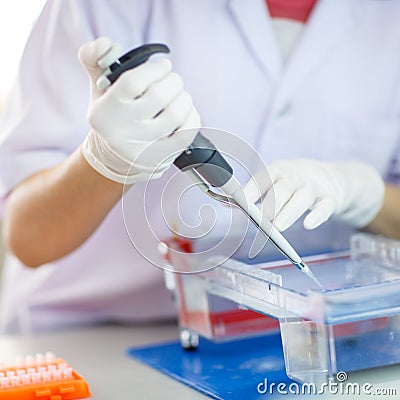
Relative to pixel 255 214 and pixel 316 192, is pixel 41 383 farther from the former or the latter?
pixel 316 192

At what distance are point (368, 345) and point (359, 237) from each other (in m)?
0.28

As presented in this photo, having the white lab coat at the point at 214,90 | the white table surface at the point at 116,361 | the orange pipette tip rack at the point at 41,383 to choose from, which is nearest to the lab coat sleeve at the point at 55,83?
the white lab coat at the point at 214,90

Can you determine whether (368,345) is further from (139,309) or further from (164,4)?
(164,4)

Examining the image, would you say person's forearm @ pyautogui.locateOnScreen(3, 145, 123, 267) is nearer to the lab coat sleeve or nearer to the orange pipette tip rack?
the lab coat sleeve

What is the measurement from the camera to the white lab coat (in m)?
1.51

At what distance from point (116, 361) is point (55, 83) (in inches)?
20.5

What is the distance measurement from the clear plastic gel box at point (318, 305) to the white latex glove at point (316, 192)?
8 cm

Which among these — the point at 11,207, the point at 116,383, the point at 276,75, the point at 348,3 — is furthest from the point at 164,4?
the point at 116,383

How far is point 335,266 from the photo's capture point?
4.22 ft

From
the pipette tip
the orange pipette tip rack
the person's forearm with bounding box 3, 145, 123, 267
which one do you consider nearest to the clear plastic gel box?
the pipette tip

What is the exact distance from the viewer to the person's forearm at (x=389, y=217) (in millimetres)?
1533

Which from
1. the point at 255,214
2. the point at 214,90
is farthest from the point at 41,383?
the point at 214,90

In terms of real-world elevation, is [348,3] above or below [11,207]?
above

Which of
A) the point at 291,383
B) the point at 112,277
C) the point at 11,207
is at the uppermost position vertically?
the point at 11,207
